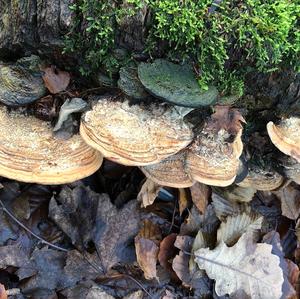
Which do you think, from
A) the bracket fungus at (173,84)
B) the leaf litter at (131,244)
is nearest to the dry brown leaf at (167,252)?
the leaf litter at (131,244)

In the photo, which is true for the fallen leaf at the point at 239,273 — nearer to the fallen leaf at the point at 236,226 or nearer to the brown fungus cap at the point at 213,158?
the fallen leaf at the point at 236,226

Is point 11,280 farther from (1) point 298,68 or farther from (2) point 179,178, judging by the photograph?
(1) point 298,68

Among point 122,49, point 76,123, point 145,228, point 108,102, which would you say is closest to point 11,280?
point 145,228

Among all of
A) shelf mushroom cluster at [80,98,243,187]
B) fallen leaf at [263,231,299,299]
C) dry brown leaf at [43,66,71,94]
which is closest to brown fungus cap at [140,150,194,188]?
shelf mushroom cluster at [80,98,243,187]

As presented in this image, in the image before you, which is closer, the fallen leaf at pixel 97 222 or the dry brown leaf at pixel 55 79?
the dry brown leaf at pixel 55 79

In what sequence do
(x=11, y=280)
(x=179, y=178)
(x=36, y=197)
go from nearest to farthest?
(x=179, y=178), (x=11, y=280), (x=36, y=197)

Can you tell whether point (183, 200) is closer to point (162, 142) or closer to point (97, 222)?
point (97, 222)
